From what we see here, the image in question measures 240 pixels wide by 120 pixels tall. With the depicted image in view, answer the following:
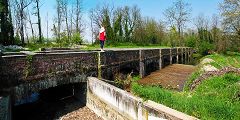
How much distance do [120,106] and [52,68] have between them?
147 inches

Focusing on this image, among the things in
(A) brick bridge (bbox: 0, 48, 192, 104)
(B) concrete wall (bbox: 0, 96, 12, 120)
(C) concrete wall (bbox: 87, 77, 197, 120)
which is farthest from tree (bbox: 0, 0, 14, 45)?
(B) concrete wall (bbox: 0, 96, 12, 120)

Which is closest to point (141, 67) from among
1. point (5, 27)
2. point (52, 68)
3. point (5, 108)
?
point (52, 68)

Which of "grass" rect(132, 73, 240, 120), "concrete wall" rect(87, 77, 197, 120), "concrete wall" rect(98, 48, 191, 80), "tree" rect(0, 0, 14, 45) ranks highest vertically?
"tree" rect(0, 0, 14, 45)

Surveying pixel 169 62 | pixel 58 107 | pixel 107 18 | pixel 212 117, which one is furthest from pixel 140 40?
pixel 212 117

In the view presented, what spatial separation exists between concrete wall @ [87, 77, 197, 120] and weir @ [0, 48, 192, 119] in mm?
1026

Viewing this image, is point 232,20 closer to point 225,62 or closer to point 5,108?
point 225,62

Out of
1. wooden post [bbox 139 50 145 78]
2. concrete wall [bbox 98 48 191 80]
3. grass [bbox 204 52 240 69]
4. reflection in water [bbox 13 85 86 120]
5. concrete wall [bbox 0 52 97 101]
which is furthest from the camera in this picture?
grass [bbox 204 52 240 69]

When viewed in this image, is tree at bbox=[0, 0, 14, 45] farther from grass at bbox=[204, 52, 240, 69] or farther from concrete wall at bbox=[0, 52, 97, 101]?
grass at bbox=[204, 52, 240, 69]

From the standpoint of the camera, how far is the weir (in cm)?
975

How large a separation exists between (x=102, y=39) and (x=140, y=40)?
45644 mm

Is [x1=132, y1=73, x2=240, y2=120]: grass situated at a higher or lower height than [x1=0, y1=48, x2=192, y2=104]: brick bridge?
lower

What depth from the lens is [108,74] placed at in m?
15.2

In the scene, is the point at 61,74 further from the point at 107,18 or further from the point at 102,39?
the point at 107,18

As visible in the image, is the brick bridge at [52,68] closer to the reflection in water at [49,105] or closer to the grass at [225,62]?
the reflection in water at [49,105]
